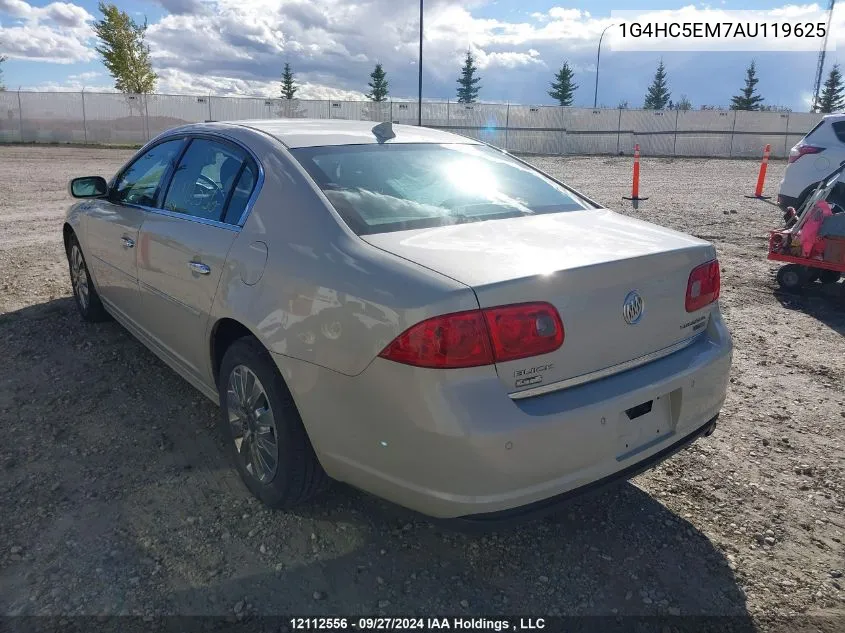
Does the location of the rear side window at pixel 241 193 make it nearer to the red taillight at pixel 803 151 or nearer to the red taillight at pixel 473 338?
the red taillight at pixel 473 338

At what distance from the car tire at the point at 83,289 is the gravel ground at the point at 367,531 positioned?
0.76m

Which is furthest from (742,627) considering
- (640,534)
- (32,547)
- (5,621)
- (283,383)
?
(32,547)

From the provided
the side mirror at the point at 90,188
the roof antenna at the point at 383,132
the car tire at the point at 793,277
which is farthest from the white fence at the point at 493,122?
the roof antenna at the point at 383,132

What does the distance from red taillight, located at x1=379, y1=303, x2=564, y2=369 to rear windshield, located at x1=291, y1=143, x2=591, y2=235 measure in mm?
621

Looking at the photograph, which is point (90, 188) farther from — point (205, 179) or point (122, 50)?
point (122, 50)

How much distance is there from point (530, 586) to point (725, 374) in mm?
1227

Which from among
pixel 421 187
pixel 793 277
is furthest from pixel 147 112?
pixel 421 187

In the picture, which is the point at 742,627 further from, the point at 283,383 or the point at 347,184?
the point at 347,184

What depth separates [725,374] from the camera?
111 inches

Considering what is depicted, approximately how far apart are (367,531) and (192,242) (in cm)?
162

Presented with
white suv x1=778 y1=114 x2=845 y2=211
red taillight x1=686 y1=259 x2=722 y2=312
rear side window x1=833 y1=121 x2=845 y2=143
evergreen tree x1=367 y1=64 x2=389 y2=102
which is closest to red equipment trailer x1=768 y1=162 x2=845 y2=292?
white suv x1=778 y1=114 x2=845 y2=211

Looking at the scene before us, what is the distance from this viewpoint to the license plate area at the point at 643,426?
7.73ft

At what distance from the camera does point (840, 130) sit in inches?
367

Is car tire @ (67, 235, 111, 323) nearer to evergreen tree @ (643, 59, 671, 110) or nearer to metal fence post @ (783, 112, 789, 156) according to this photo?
metal fence post @ (783, 112, 789, 156)
